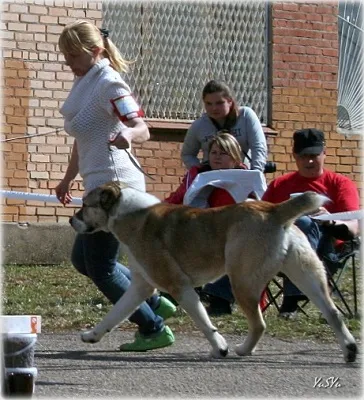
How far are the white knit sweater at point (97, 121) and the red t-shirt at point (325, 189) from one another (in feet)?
6.50

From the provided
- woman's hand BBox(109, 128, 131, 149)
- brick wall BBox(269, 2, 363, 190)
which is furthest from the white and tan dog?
brick wall BBox(269, 2, 363, 190)

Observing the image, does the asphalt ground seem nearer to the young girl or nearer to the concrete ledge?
the young girl

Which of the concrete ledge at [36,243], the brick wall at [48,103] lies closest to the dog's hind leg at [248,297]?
the concrete ledge at [36,243]

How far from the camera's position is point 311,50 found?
14.1 m

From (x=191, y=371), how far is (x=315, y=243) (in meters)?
2.50

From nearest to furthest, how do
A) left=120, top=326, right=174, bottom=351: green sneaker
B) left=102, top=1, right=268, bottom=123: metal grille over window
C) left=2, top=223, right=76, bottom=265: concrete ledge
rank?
left=120, top=326, right=174, bottom=351: green sneaker < left=2, top=223, right=76, bottom=265: concrete ledge < left=102, top=1, right=268, bottom=123: metal grille over window

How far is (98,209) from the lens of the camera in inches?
289

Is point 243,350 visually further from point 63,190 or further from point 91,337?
point 63,190

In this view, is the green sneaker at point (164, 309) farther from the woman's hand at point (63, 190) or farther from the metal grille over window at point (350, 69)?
the metal grille over window at point (350, 69)

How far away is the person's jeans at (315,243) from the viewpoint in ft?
29.2

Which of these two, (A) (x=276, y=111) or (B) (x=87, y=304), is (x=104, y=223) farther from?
(A) (x=276, y=111)

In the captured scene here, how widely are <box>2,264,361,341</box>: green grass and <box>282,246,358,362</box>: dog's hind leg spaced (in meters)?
1.10

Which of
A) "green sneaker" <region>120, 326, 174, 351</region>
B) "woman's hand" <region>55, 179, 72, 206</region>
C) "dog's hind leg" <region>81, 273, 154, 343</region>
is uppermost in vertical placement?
"woman's hand" <region>55, 179, 72, 206</region>

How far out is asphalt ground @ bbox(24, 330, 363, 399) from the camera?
→ 6.05 metres
